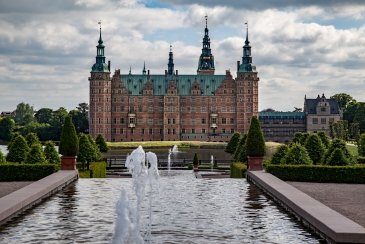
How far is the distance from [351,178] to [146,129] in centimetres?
10327

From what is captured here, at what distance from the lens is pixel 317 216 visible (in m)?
14.8

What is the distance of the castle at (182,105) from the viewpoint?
127 meters

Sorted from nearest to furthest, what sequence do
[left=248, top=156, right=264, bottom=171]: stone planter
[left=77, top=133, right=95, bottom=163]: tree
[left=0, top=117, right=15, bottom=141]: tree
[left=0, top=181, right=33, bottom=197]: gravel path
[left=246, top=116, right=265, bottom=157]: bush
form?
[left=0, top=181, right=33, bottom=197]: gravel path → [left=246, top=116, right=265, bottom=157]: bush → [left=248, top=156, right=264, bottom=171]: stone planter → [left=77, top=133, right=95, bottom=163]: tree → [left=0, top=117, right=15, bottom=141]: tree

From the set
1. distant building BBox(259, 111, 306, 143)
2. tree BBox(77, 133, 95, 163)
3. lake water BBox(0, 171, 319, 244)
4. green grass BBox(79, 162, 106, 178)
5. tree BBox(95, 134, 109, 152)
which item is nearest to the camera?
lake water BBox(0, 171, 319, 244)

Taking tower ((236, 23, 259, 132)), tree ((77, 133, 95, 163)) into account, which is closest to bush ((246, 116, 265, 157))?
tree ((77, 133, 95, 163))

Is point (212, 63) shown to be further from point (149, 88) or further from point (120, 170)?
point (120, 170)

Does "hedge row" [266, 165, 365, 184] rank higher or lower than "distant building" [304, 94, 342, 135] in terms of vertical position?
lower

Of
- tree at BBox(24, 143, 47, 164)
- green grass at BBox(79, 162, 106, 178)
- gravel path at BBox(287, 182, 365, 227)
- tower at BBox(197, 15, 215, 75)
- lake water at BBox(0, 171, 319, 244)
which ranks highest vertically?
tower at BBox(197, 15, 215, 75)

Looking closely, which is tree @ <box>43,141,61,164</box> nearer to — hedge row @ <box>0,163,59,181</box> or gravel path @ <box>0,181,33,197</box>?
hedge row @ <box>0,163,59,181</box>

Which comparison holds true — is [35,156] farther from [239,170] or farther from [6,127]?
[6,127]

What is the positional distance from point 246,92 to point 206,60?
15.4m

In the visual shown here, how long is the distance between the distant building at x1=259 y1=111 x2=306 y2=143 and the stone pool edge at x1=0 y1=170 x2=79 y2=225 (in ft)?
389

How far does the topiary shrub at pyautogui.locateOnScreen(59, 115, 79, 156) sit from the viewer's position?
2925cm

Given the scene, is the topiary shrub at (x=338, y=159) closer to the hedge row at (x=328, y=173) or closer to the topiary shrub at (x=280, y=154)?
the hedge row at (x=328, y=173)
